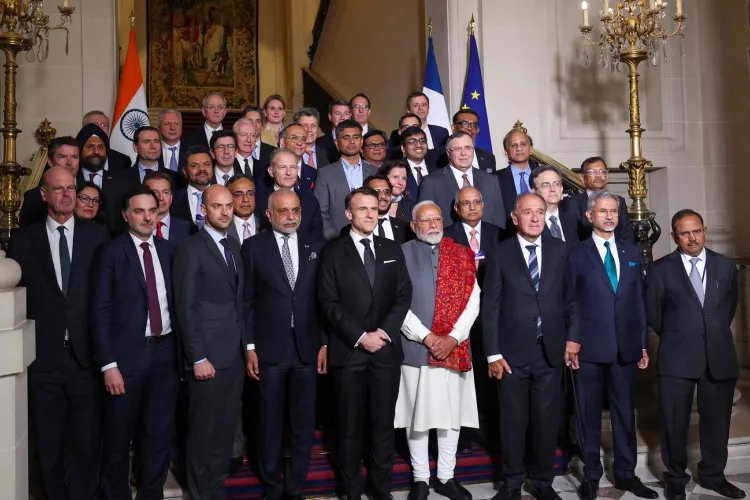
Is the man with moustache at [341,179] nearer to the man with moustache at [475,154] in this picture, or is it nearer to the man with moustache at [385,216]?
the man with moustache at [385,216]

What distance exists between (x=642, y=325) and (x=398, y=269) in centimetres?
155

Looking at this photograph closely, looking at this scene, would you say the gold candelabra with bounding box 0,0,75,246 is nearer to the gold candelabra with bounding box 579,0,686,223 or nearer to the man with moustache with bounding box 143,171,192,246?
the man with moustache with bounding box 143,171,192,246

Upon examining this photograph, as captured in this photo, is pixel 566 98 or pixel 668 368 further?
pixel 566 98

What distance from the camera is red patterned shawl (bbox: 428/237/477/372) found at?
488 cm

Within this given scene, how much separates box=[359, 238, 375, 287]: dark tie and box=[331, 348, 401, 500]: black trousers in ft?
1.28

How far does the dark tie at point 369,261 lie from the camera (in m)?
4.79

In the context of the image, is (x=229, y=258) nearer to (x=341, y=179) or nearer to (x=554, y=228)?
(x=341, y=179)

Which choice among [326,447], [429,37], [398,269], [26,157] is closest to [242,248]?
[398,269]

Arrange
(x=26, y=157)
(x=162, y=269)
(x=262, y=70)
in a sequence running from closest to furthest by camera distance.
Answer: (x=162, y=269) < (x=26, y=157) < (x=262, y=70)

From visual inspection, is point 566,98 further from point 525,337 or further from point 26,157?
point 26,157

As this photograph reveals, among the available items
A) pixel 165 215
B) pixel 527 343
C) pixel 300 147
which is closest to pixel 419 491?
pixel 527 343

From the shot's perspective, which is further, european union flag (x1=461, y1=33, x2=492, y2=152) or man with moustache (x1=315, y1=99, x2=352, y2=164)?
european union flag (x1=461, y1=33, x2=492, y2=152)

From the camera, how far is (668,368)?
501 centimetres

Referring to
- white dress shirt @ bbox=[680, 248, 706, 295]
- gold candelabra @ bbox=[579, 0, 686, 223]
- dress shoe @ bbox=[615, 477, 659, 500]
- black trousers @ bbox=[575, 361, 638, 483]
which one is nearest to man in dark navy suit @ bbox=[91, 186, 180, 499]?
black trousers @ bbox=[575, 361, 638, 483]
